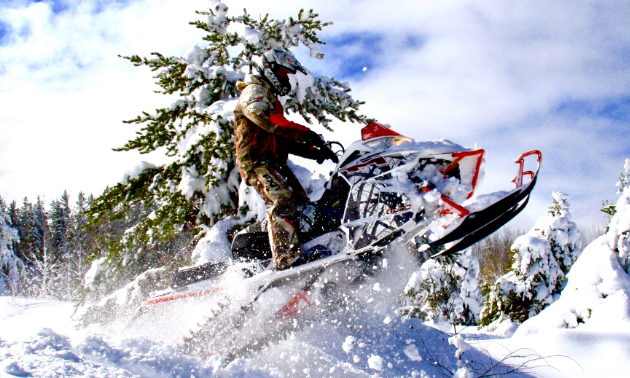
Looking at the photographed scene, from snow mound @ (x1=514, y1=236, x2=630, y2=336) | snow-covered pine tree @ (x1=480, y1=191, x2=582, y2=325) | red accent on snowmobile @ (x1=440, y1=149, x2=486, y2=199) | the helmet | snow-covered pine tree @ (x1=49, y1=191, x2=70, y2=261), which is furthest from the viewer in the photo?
snow-covered pine tree @ (x1=49, y1=191, x2=70, y2=261)

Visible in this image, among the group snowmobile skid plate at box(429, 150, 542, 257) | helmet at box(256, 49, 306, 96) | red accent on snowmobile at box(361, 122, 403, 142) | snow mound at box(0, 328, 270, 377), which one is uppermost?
helmet at box(256, 49, 306, 96)

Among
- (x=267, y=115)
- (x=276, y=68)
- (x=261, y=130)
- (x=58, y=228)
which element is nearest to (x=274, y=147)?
(x=261, y=130)

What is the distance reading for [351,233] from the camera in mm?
3312

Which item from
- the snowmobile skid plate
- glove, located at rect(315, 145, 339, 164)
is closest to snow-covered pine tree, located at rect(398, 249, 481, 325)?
glove, located at rect(315, 145, 339, 164)

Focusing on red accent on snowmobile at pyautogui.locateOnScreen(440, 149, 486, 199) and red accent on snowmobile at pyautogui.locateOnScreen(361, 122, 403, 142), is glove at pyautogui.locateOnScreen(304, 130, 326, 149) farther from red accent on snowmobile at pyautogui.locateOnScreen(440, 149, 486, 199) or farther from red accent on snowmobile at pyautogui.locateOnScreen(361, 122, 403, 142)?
red accent on snowmobile at pyautogui.locateOnScreen(440, 149, 486, 199)

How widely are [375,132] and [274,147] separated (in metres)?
1.17

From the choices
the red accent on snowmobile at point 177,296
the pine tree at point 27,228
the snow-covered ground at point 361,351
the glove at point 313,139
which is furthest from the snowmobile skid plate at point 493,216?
the pine tree at point 27,228

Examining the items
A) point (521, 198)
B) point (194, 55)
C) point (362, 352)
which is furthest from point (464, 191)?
point (194, 55)

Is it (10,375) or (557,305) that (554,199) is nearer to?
(557,305)

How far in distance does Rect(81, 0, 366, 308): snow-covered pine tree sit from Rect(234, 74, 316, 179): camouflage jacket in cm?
164

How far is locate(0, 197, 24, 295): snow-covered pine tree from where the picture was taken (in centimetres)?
2288

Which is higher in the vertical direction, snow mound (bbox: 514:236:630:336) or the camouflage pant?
the camouflage pant

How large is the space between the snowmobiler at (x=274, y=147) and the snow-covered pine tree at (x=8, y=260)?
26.4 meters

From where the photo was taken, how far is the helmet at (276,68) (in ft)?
13.2
